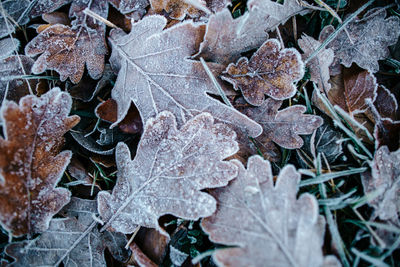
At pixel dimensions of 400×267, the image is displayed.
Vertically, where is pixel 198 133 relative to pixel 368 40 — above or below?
below

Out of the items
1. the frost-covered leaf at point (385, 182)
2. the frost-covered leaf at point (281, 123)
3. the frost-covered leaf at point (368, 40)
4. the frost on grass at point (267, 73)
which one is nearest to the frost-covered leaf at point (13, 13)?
the frost on grass at point (267, 73)

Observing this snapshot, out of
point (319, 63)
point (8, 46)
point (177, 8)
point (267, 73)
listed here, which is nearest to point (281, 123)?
point (267, 73)

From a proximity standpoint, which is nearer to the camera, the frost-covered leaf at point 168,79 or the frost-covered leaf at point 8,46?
the frost-covered leaf at point 168,79

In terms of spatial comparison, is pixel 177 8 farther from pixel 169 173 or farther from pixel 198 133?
pixel 169 173

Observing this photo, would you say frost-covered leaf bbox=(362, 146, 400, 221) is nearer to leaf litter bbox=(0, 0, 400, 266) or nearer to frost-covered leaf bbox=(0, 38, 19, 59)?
leaf litter bbox=(0, 0, 400, 266)

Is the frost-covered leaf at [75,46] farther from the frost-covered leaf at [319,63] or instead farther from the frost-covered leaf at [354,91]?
the frost-covered leaf at [354,91]

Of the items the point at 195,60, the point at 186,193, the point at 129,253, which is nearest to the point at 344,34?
the point at 195,60
